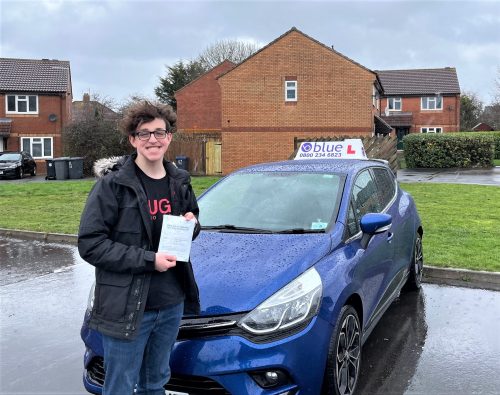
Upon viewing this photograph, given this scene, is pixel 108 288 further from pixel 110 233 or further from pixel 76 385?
pixel 76 385

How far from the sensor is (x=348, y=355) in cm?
338

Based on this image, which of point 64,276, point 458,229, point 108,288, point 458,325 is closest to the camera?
point 108,288

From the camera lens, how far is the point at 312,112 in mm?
27062

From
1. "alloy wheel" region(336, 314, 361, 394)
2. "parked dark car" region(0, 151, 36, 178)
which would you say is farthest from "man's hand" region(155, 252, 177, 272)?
"parked dark car" region(0, 151, 36, 178)

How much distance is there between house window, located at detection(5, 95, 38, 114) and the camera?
1326 inches

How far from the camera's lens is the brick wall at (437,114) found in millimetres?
44469

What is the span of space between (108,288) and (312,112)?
25.5m

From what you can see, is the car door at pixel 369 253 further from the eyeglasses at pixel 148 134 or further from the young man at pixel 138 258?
the eyeglasses at pixel 148 134

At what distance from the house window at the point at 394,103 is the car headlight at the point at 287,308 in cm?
4578

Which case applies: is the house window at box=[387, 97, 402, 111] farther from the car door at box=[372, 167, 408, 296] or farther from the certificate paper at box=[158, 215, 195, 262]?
the certificate paper at box=[158, 215, 195, 262]

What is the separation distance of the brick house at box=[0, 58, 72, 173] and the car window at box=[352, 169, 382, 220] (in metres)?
31.7

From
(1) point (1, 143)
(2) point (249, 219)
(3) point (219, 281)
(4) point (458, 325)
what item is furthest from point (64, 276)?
(1) point (1, 143)

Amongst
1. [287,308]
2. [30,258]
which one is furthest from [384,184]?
[30,258]

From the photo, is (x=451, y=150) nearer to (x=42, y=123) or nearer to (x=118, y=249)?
(x=42, y=123)
